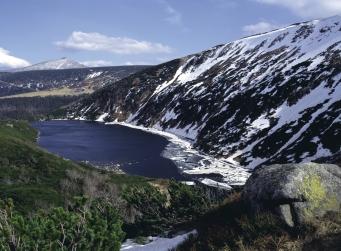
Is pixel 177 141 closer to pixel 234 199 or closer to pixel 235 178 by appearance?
pixel 235 178

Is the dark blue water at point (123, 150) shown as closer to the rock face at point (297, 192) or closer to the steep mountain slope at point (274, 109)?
the steep mountain slope at point (274, 109)

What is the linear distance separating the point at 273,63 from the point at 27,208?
447 feet

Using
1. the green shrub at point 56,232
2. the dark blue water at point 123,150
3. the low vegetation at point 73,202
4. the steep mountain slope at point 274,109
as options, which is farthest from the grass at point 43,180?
the green shrub at point 56,232

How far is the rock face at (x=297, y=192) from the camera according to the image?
1445cm

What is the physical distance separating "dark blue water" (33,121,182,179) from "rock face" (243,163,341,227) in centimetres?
8910

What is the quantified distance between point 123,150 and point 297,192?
5456 inches

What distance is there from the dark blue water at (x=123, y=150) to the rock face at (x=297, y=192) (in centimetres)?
8910

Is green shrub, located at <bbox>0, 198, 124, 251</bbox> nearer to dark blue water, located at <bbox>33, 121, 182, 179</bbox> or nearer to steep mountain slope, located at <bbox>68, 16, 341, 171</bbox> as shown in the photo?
steep mountain slope, located at <bbox>68, 16, 341, 171</bbox>

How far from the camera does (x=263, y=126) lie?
130 meters

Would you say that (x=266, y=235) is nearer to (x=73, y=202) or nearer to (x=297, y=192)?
(x=297, y=192)

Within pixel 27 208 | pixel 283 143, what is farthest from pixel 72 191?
pixel 283 143

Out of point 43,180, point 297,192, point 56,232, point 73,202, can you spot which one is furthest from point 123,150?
point 297,192

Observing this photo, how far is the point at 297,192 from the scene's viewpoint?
1466 cm

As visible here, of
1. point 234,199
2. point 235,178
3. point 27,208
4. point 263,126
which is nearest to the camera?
point 234,199
